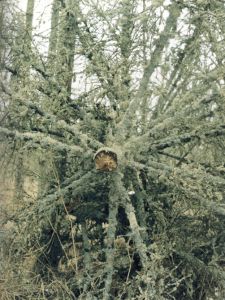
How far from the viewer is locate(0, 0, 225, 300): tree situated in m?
5.32

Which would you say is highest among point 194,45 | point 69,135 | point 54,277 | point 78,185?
point 194,45

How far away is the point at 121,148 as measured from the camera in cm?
533

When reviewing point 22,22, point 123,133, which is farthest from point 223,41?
point 22,22

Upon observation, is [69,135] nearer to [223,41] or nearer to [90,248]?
[90,248]

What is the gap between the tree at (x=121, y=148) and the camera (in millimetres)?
5320

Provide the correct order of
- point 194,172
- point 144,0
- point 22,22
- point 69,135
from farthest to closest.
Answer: point 22,22 → point 69,135 → point 144,0 → point 194,172

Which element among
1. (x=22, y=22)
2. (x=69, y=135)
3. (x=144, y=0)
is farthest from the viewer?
(x=22, y=22)

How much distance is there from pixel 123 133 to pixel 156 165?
0.43 meters

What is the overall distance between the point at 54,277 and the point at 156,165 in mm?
1552

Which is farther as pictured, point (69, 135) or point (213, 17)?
point (69, 135)

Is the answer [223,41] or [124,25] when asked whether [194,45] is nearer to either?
[223,41]

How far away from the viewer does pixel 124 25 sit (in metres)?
5.92

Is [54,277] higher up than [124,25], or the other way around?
[124,25]

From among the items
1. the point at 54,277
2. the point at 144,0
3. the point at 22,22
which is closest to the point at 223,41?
the point at 144,0
